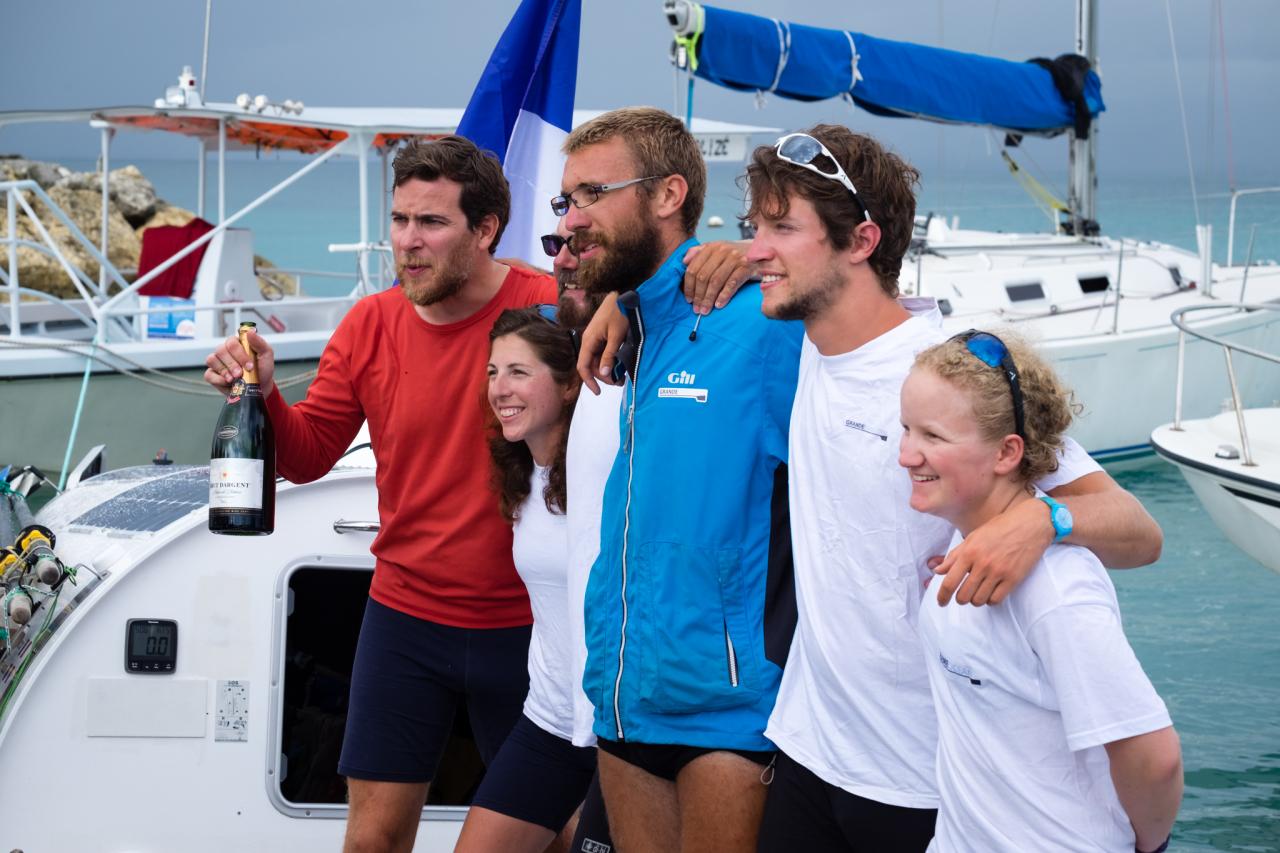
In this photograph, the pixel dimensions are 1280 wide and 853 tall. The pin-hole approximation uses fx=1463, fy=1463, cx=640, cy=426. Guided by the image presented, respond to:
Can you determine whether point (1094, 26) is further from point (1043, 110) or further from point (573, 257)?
point (573, 257)

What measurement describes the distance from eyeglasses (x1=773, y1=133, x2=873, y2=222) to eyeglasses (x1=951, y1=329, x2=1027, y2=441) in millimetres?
381

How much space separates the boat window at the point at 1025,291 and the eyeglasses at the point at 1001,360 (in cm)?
1330

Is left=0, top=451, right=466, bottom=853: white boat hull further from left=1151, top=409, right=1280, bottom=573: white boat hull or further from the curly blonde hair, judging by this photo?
left=1151, top=409, right=1280, bottom=573: white boat hull

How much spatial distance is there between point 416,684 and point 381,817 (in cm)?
35

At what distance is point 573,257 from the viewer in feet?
10.4

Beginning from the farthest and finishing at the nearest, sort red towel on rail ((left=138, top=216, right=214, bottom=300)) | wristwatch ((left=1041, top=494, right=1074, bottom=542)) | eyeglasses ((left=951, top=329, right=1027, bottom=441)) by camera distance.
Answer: red towel on rail ((left=138, top=216, right=214, bottom=300)) → eyeglasses ((left=951, top=329, right=1027, bottom=441)) → wristwatch ((left=1041, top=494, right=1074, bottom=542))

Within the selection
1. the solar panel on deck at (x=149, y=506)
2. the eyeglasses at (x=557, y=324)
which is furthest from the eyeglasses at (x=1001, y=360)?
the solar panel on deck at (x=149, y=506)

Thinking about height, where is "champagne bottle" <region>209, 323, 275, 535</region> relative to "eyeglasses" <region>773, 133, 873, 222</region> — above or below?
below

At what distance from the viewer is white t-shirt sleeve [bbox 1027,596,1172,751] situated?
2168 mm

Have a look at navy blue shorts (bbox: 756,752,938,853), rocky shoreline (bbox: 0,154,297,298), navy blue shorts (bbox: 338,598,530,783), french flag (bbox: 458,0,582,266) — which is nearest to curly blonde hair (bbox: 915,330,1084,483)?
navy blue shorts (bbox: 756,752,938,853)

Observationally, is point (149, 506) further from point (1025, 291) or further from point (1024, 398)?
point (1025, 291)

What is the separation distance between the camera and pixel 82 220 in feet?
87.6

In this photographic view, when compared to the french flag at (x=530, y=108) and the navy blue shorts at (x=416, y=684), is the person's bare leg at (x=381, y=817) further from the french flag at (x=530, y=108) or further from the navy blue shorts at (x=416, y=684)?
the french flag at (x=530, y=108)

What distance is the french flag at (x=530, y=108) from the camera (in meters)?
5.84
